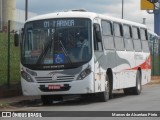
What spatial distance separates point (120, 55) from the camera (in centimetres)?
2139

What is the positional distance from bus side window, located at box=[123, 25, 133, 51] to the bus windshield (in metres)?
4.28

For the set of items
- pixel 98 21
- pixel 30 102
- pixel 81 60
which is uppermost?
pixel 98 21

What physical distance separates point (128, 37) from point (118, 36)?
151cm

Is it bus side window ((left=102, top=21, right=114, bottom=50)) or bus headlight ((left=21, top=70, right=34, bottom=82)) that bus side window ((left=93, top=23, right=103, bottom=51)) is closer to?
bus side window ((left=102, top=21, right=114, bottom=50))

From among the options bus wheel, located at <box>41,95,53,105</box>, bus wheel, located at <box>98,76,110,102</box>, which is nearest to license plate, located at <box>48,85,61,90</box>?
bus wheel, located at <box>41,95,53,105</box>

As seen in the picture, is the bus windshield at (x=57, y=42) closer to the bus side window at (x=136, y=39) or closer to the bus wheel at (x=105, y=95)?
the bus wheel at (x=105, y=95)

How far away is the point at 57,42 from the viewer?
60.3ft

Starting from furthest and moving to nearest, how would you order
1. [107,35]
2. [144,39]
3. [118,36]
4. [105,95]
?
[144,39] < [118,36] < [107,35] < [105,95]

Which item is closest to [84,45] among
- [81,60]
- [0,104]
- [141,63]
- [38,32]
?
[81,60]

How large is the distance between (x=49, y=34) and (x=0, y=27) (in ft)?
25.0

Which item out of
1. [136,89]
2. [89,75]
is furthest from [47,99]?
[136,89]

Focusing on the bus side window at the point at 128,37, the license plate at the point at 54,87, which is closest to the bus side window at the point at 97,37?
the license plate at the point at 54,87

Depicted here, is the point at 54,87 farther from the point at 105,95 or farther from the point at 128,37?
the point at 128,37

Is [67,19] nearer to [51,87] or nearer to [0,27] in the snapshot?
[51,87]
